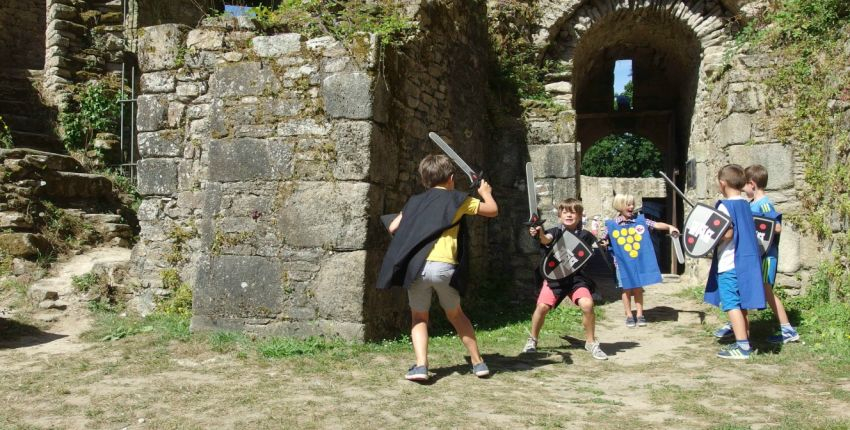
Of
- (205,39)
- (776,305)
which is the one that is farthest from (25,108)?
(776,305)

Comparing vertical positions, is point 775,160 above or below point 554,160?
below

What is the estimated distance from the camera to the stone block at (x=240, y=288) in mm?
5152

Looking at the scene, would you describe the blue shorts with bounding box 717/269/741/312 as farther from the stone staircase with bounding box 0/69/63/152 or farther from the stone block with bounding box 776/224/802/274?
the stone staircase with bounding box 0/69/63/152

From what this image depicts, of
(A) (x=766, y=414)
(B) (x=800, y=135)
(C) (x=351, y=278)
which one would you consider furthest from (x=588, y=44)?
(A) (x=766, y=414)

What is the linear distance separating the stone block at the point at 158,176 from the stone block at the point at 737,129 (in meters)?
6.11

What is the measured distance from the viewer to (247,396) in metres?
3.73

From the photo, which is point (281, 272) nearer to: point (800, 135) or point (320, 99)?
point (320, 99)

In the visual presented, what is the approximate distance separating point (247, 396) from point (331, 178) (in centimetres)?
195

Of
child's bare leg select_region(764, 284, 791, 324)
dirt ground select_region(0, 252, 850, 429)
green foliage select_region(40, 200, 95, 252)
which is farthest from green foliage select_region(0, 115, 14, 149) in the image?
child's bare leg select_region(764, 284, 791, 324)

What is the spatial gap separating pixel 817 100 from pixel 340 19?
497 cm

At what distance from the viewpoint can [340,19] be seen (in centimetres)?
555

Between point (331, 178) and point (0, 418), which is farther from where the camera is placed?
point (331, 178)

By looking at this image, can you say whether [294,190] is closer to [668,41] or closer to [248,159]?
[248,159]

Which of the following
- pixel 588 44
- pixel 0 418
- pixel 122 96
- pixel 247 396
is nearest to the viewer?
pixel 0 418
